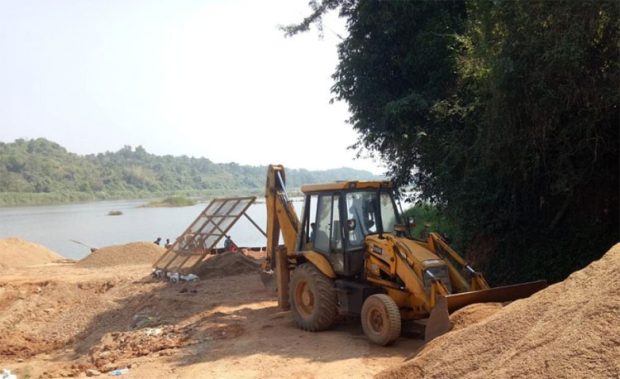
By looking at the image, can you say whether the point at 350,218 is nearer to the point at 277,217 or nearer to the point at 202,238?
the point at 277,217

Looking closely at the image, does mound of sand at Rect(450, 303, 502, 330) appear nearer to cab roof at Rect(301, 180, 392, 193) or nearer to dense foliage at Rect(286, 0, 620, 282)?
cab roof at Rect(301, 180, 392, 193)

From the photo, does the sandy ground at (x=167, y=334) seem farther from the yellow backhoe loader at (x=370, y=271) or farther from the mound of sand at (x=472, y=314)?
the mound of sand at (x=472, y=314)

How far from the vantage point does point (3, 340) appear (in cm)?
1026

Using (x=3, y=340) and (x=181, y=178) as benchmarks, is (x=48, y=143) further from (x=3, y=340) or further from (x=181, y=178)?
(x=3, y=340)

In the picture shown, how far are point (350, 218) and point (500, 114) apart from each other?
2838 millimetres

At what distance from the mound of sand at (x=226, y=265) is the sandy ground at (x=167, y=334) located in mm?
565

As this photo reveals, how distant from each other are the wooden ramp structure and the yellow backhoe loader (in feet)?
18.9

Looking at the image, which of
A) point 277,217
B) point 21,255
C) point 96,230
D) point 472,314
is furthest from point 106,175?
point 472,314

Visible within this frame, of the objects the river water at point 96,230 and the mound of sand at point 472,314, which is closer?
the mound of sand at point 472,314

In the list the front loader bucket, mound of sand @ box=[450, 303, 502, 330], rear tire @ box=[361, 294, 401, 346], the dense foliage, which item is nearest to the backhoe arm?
rear tire @ box=[361, 294, 401, 346]

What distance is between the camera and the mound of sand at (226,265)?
14188 mm

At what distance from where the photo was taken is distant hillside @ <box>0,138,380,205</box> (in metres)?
84.4

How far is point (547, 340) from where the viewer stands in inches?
164

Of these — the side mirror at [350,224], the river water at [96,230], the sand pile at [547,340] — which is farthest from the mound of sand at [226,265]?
the river water at [96,230]
